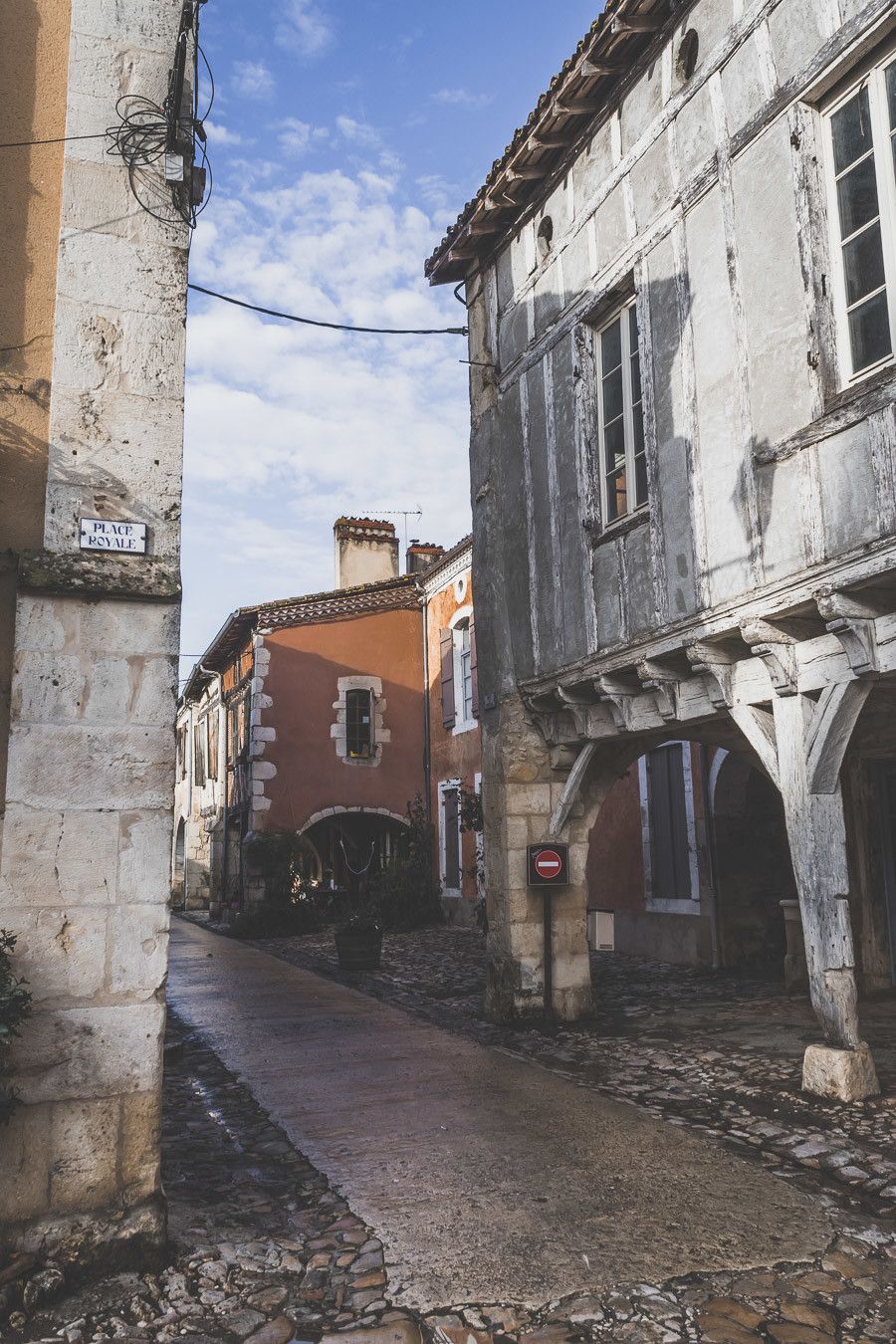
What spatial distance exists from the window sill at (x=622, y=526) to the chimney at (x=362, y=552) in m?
14.6

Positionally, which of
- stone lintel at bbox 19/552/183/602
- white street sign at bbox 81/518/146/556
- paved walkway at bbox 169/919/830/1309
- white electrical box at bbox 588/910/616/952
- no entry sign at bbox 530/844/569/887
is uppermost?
white street sign at bbox 81/518/146/556

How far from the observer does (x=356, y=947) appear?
1177cm

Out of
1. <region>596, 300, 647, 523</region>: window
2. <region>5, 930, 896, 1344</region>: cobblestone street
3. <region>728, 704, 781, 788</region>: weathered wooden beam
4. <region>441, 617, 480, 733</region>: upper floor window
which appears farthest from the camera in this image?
<region>441, 617, 480, 733</region>: upper floor window

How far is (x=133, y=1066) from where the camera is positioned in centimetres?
352

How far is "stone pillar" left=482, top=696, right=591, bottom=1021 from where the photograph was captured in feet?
26.1

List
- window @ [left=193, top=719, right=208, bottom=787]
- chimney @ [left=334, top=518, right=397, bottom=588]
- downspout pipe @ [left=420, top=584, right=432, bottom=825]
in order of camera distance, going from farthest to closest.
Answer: window @ [left=193, top=719, right=208, bottom=787]
chimney @ [left=334, top=518, right=397, bottom=588]
downspout pipe @ [left=420, top=584, right=432, bottom=825]

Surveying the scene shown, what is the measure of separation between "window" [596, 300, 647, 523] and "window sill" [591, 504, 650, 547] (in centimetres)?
10

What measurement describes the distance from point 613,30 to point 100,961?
6292 millimetres

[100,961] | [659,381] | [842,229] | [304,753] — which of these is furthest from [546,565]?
[304,753]

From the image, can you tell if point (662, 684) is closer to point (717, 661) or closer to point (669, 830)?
point (717, 661)

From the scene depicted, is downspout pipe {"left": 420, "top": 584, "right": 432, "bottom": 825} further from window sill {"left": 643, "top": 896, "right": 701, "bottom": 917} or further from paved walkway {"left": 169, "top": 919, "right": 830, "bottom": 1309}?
paved walkway {"left": 169, "top": 919, "right": 830, "bottom": 1309}

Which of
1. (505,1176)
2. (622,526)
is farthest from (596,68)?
(505,1176)

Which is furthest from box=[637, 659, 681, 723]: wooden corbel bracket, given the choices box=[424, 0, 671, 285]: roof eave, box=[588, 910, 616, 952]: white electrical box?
box=[424, 0, 671, 285]: roof eave

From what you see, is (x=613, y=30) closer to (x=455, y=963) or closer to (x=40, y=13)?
(x=40, y=13)
